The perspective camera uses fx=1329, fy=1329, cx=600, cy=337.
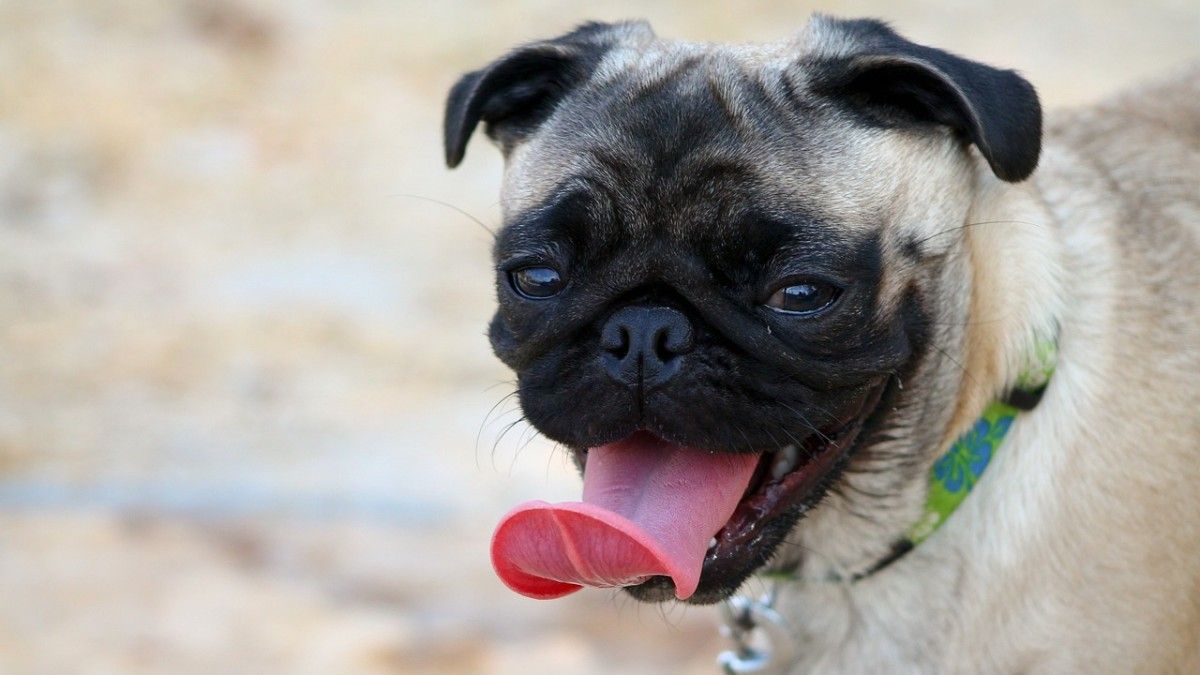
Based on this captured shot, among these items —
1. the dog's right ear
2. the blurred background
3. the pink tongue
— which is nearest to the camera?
the pink tongue

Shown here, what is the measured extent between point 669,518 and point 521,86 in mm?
1290

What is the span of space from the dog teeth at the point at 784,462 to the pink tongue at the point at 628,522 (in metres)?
0.10

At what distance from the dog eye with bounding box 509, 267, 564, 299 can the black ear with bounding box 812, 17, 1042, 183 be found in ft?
2.40

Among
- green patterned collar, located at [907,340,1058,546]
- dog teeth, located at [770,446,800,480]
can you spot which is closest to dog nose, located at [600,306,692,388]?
dog teeth, located at [770,446,800,480]

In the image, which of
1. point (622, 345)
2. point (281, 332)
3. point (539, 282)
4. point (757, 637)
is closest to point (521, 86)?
point (539, 282)

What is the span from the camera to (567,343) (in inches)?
113

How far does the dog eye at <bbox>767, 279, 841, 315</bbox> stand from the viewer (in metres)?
2.71

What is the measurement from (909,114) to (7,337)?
6189 mm

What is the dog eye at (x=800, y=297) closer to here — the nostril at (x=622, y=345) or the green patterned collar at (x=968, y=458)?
the nostril at (x=622, y=345)

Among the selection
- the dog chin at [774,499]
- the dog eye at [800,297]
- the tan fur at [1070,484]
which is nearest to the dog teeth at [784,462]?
the dog chin at [774,499]

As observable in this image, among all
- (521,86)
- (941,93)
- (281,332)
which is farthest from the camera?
(281,332)

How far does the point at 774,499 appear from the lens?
291 cm

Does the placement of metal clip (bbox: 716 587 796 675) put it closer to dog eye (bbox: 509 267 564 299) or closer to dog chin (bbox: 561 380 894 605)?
dog chin (bbox: 561 380 894 605)

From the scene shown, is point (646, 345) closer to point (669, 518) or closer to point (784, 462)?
point (669, 518)
